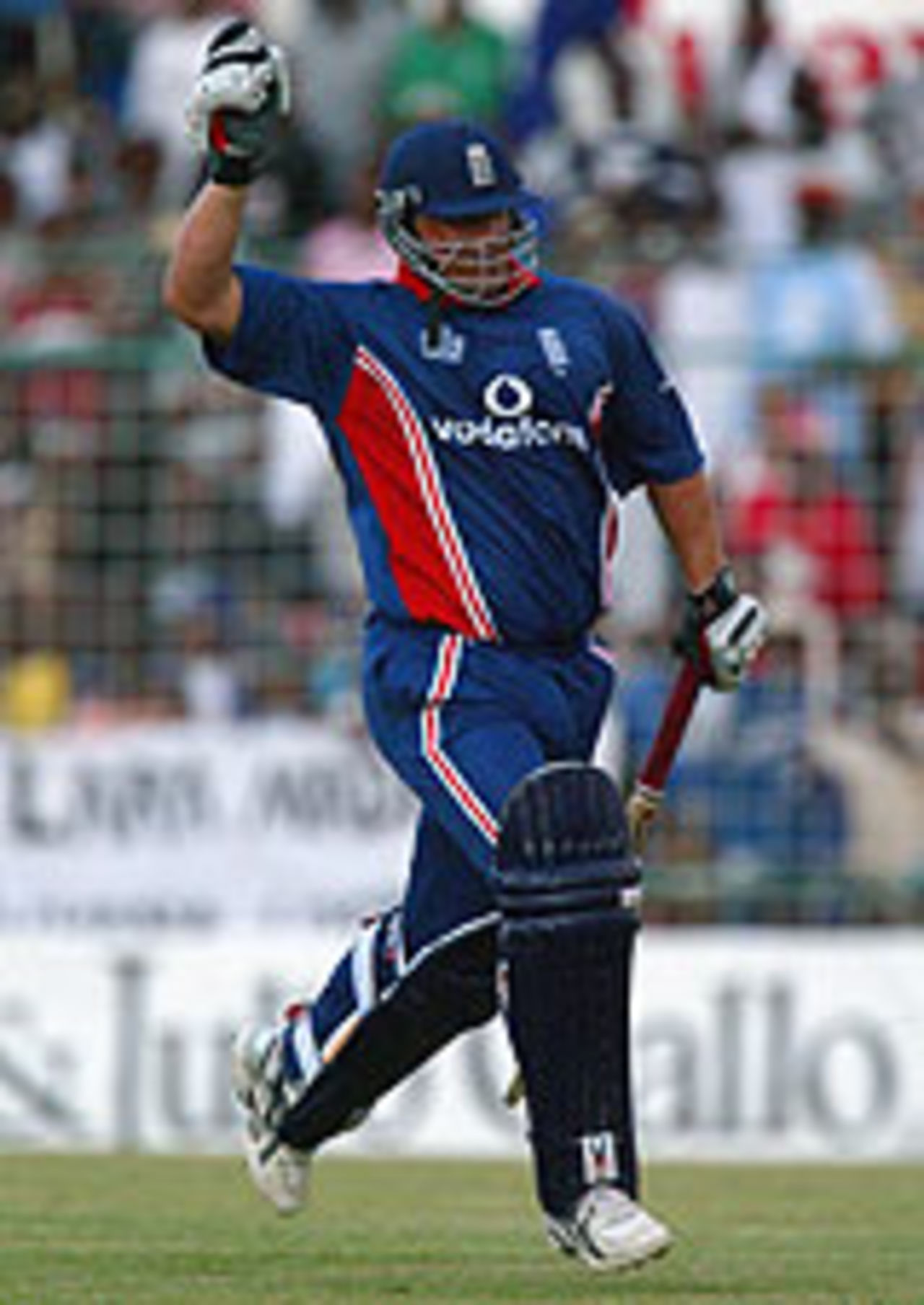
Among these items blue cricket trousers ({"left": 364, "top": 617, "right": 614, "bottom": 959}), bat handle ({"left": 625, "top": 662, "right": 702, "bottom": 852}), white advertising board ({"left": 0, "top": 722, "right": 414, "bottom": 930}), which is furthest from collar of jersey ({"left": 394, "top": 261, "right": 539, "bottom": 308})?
white advertising board ({"left": 0, "top": 722, "right": 414, "bottom": 930})

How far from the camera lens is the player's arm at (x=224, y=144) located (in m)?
6.87

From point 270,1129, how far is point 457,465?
59.6 inches

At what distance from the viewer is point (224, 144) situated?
22.6 ft

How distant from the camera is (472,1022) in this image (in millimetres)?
7348

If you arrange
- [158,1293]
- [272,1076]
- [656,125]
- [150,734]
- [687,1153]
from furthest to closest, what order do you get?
[656,125] < [150,734] < [687,1153] < [272,1076] < [158,1293]

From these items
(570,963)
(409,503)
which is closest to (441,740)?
(409,503)

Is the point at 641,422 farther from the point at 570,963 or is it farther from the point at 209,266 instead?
the point at 570,963

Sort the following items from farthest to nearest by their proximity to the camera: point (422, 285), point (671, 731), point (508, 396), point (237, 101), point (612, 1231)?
point (671, 731)
point (422, 285)
point (508, 396)
point (237, 101)
point (612, 1231)

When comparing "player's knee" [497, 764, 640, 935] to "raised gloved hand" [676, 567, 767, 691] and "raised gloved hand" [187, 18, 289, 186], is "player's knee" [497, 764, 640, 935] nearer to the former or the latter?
"raised gloved hand" [676, 567, 767, 691]

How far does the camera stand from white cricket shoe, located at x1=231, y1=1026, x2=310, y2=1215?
7.77 m

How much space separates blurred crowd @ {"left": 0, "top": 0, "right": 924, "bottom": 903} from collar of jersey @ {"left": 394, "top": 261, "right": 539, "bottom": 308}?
610cm

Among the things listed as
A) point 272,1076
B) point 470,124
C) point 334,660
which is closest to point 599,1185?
point 272,1076

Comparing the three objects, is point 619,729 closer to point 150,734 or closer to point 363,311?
point 150,734

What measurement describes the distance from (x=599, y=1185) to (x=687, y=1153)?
20.4ft
